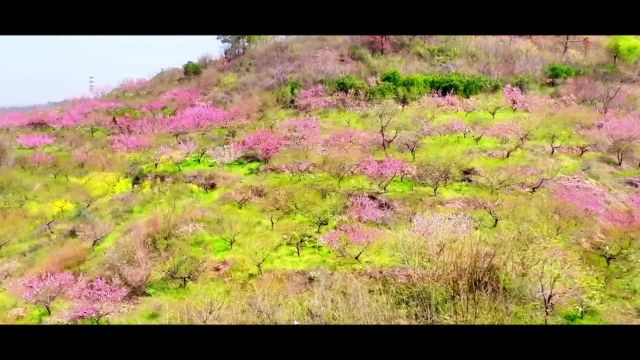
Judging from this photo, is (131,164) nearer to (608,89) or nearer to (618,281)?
(618,281)

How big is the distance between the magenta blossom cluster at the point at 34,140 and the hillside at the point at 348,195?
0.25 feet

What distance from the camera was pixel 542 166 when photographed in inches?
572

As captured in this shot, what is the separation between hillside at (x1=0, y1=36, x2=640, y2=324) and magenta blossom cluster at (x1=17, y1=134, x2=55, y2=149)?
77 mm

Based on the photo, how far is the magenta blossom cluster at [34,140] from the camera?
21.5m

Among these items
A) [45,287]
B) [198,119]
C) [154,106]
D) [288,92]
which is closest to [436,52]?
[288,92]

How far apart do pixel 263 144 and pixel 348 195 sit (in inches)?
190

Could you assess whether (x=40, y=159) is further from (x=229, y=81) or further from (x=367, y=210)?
(x=367, y=210)

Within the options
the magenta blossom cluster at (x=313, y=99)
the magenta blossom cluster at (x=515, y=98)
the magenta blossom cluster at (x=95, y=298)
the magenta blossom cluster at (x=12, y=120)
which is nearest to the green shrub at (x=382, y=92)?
the magenta blossom cluster at (x=313, y=99)

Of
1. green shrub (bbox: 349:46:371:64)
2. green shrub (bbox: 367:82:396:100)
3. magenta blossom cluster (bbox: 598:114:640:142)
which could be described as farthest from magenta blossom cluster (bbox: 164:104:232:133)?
magenta blossom cluster (bbox: 598:114:640:142)

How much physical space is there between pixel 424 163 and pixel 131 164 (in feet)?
33.5

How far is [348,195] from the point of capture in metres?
12.9

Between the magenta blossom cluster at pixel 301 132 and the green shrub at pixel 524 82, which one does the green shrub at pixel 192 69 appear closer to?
the magenta blossom cluster at pixel 301 132
